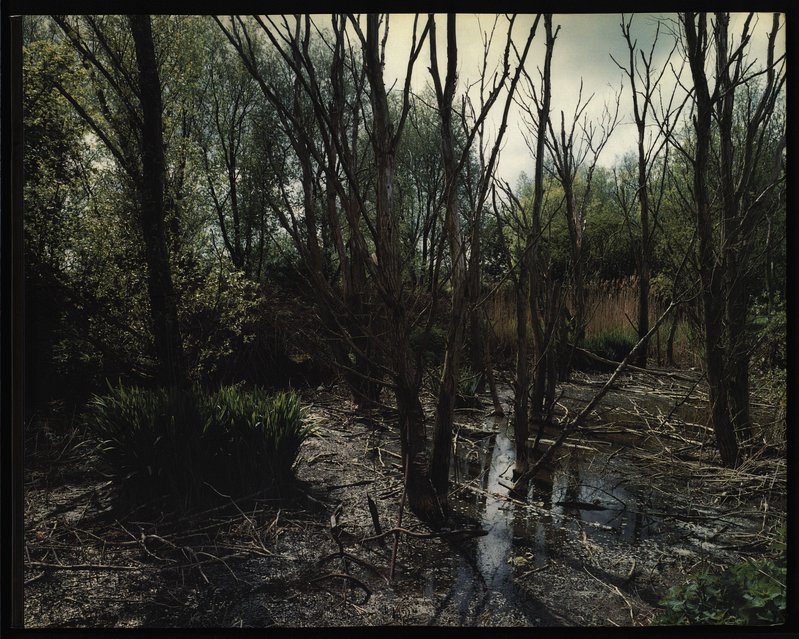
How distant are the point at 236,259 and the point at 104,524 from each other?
1.05 m

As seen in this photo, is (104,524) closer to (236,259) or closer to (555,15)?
(236,259)

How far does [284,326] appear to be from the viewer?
2.24 meters

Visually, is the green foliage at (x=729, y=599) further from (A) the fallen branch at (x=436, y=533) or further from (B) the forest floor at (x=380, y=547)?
(A) the fallen branch at (x=436, y=533)

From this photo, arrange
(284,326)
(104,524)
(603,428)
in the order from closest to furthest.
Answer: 1. (104,524)
2. (284,326)
3. (603,428)

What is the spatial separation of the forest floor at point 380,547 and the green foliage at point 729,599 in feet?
0.15

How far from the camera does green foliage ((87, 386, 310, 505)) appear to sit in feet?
6.63

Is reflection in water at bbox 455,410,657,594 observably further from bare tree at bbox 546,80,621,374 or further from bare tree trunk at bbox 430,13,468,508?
bare tree at bbox 546,80,621,374

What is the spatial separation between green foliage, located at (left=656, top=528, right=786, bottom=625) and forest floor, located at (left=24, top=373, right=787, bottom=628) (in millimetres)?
45

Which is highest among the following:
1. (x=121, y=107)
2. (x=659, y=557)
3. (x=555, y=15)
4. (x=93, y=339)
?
(x=555, y=15)

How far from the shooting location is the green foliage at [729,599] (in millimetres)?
1882

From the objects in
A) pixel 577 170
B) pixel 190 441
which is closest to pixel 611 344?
pixel 577 170

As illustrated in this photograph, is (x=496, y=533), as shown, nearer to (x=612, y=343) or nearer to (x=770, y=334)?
(x=612, y=343)

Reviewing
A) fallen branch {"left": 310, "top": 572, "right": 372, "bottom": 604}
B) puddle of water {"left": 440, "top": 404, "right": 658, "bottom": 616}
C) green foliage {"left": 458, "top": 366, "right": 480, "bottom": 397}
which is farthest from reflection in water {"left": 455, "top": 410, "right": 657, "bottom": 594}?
fallen branch {"left": 310, "top": 572, "right": 372, "bottom": 604}

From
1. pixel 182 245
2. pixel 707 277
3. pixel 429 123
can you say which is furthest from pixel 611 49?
pixel 182 245
